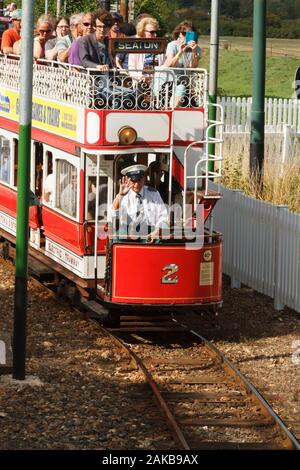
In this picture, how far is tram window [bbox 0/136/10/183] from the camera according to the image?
760 inches

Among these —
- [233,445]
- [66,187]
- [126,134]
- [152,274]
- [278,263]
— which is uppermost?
[126,134]

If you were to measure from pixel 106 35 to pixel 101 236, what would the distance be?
2.48 metres

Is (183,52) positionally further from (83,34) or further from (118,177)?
(118,177)

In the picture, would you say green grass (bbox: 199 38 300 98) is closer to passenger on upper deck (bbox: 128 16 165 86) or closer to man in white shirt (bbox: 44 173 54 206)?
man in white shirt (bbox: 44 173 54 206)

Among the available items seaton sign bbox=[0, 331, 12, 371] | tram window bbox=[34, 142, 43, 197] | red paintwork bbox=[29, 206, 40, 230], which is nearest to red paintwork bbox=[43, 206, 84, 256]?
red paintwork bbox=[29, 206, 40, 230]

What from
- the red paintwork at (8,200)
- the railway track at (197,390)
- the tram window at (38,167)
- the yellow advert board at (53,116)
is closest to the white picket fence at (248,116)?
the red paintwork at (8,200)

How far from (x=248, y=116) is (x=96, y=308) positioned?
17144 millimetres

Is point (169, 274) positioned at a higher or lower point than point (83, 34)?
lower

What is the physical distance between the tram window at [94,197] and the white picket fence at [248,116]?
14.9 metres

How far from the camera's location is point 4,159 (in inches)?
771

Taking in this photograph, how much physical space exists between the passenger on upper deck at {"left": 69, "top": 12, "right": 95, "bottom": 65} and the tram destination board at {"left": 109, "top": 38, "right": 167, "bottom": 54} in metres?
0.76

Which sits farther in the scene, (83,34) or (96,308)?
(83,34)

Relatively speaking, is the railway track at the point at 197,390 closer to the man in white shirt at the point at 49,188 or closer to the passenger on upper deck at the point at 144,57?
the man in white shirt at the point at 49,188

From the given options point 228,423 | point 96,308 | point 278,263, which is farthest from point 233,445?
point 278,263
